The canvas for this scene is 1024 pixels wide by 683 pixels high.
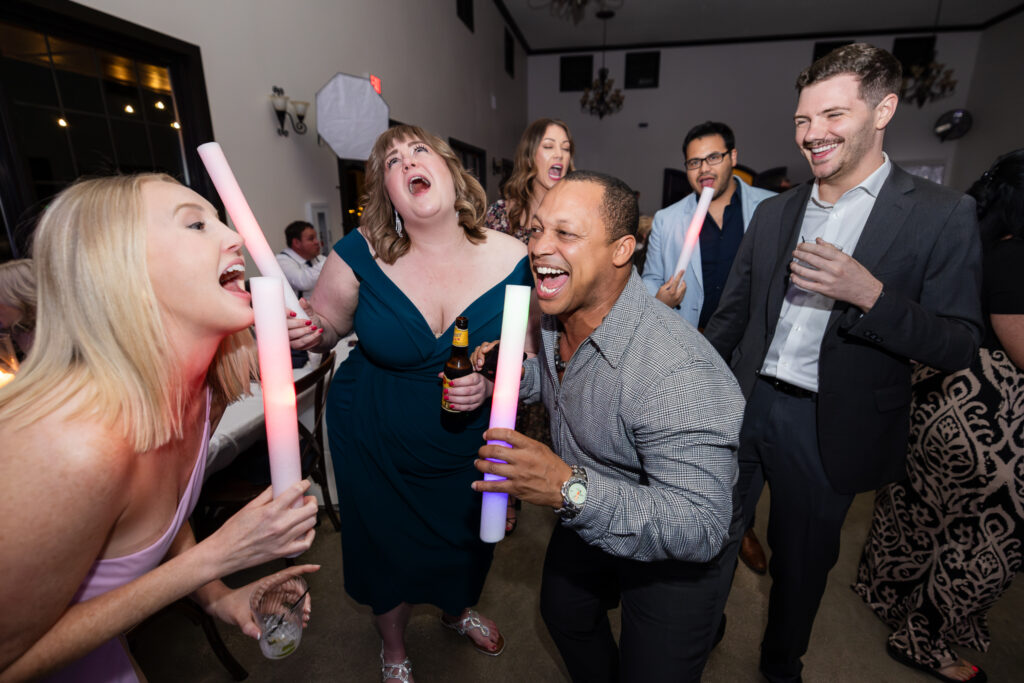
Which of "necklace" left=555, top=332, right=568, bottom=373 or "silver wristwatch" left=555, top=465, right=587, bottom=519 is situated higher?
"necklace" left=555, top=332, right=568, bottom=373

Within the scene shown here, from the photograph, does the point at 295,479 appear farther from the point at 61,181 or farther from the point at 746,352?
the point at 61,181

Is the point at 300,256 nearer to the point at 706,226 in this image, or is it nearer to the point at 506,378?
the point at 706,226

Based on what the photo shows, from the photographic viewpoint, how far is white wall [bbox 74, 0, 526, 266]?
331 cm

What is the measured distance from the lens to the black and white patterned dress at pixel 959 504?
1.67 m

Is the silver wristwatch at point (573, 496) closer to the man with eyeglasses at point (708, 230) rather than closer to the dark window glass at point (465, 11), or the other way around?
the man with eyeglasses at point (708, 230)

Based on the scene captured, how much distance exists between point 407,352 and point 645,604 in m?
1.08

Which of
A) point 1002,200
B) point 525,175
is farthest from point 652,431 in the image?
point 525,175

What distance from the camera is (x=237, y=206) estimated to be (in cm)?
114

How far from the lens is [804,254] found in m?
1.32

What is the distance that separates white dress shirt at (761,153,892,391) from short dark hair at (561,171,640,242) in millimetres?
739

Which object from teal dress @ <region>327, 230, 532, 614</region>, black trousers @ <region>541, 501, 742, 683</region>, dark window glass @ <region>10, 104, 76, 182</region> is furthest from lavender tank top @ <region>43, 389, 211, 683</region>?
dark window glass @ <region>10, 104, 76, 182</region>

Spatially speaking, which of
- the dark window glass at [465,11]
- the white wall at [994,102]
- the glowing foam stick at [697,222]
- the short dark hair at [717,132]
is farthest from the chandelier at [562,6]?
the glowing foam stick at [697,222]

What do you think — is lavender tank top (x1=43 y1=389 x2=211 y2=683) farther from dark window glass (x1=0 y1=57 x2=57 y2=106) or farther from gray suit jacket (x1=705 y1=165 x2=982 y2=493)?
dark window glass (x1=0 y1=57 x2=57 y2=106)

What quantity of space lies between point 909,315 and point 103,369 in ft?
6.22
